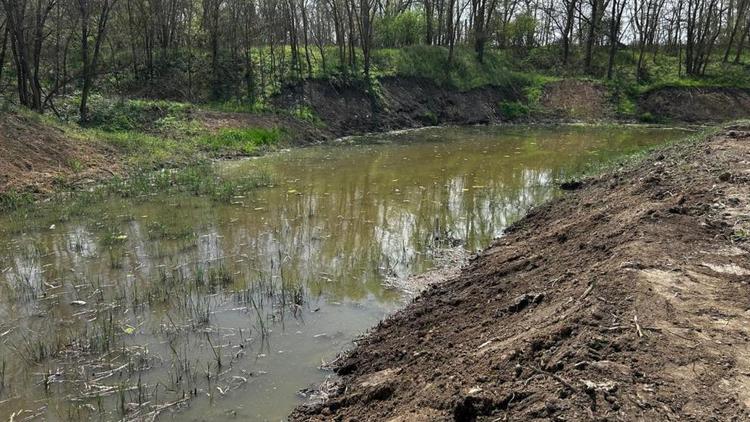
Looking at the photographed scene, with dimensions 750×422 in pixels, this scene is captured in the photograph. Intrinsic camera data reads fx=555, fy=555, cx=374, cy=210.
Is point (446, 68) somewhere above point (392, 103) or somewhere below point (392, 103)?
above

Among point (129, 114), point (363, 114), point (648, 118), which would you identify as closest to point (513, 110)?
point (648, 118)

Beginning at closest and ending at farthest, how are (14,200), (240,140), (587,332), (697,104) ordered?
(587,332) < (14,200) < (240,140) < (697,104)

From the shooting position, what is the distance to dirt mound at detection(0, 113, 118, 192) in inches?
539

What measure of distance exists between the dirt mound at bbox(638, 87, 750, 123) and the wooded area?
3742mm

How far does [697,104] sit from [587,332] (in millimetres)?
36816

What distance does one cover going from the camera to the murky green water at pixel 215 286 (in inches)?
213

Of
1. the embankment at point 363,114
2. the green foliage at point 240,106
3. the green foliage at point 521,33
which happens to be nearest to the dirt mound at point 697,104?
the embankment at point 363,114

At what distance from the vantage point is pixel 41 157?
48.6 feet

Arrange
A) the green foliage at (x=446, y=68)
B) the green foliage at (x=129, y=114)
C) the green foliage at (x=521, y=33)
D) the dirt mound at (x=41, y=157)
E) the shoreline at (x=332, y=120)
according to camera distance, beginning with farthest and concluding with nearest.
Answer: the green foliage at (x=521, y=33) < the green foliage at (x=446, y=68) < the green foliage at (x=129, y=114) < the shoreline at (x=332, y=120) < the dirt mound at (x=41, y=157)

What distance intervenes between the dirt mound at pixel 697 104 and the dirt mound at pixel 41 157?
32.3 meters

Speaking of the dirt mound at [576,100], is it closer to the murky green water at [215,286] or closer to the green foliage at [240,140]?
the green foliage at [240,140]

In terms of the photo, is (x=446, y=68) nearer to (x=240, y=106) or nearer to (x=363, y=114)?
(x=363, y=114)

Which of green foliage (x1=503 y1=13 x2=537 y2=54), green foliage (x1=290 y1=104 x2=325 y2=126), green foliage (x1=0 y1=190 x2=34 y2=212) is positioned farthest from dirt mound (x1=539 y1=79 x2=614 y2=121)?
green foliage (x1=0 y1=190 x2=34 y2=212)

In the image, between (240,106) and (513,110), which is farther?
(513,110)
